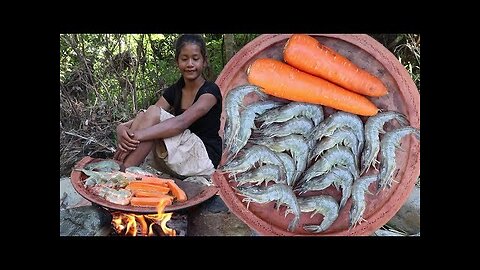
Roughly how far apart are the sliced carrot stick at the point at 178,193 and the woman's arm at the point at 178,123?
0.34m

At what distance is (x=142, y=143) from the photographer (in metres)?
4.82

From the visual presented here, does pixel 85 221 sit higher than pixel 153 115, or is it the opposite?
pixel 153 115

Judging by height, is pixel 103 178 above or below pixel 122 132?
below

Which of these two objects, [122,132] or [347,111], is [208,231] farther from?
[347,111]

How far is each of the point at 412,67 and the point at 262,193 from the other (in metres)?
1.30

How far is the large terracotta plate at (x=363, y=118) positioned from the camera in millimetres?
4832

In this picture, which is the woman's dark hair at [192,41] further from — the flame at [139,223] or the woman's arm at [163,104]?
the flame at [139,223]

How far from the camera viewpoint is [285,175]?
15.8 ft

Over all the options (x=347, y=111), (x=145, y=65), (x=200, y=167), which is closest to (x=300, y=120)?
(x=347, y=111)

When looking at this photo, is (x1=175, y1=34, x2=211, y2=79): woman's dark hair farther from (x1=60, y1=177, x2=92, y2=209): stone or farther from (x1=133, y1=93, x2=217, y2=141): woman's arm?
(x1=60, y1=177, x2=92, y2=209): stone

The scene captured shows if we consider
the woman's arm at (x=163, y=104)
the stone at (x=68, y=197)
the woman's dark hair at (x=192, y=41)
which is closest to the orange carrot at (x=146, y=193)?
the stone at (x=68, y=197)

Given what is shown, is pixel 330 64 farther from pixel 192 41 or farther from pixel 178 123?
pixel 178 123

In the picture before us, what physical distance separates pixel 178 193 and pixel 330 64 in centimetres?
131

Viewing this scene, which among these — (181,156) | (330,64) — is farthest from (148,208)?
(330,64)
